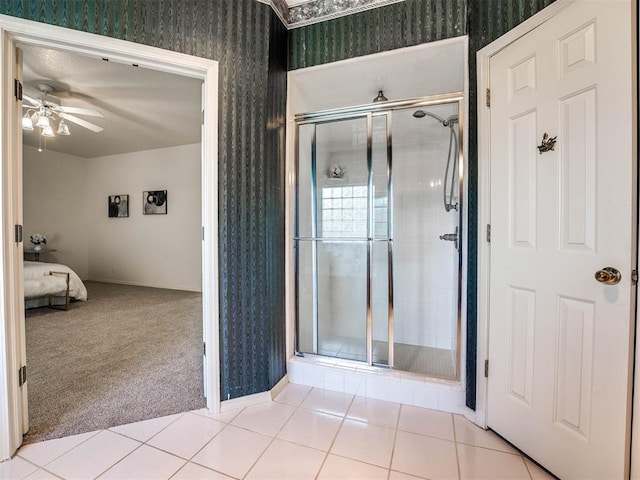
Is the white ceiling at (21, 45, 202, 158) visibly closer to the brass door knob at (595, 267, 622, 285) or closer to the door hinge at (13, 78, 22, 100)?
the door hinge at (13, 78, 22, 100)

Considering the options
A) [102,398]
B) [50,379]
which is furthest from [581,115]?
[50,379]

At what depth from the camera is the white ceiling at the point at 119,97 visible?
2521 mm

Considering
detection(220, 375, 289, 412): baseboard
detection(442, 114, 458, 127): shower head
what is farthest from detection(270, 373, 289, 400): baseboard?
detection(442, 114, 458, 127): shower head

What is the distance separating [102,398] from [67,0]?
223cm

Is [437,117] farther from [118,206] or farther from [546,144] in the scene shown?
[118,206]

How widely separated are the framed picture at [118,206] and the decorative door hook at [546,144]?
252 inches

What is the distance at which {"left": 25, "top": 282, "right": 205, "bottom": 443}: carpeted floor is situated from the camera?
5.45 ft

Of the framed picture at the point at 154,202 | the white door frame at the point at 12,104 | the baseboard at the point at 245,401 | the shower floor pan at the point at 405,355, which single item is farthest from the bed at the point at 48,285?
the shower floor pan at the point at 405,355

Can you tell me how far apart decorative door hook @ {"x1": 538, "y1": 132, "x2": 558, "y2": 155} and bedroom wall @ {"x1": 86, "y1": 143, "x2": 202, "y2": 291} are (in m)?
4.83

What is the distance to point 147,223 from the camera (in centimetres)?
540

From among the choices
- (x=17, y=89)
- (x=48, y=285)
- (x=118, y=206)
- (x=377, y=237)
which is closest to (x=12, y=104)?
(x=17, y=89)

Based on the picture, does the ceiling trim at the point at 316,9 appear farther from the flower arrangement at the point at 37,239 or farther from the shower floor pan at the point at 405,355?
the flower arrangement at the point at 37,239

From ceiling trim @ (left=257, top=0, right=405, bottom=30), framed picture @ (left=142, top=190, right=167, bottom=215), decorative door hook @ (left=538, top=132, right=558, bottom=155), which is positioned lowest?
decorative door hook @ (left=538, top=132, right=558, bottom=155)

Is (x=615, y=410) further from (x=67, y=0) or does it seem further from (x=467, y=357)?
(x=67, y=0)
